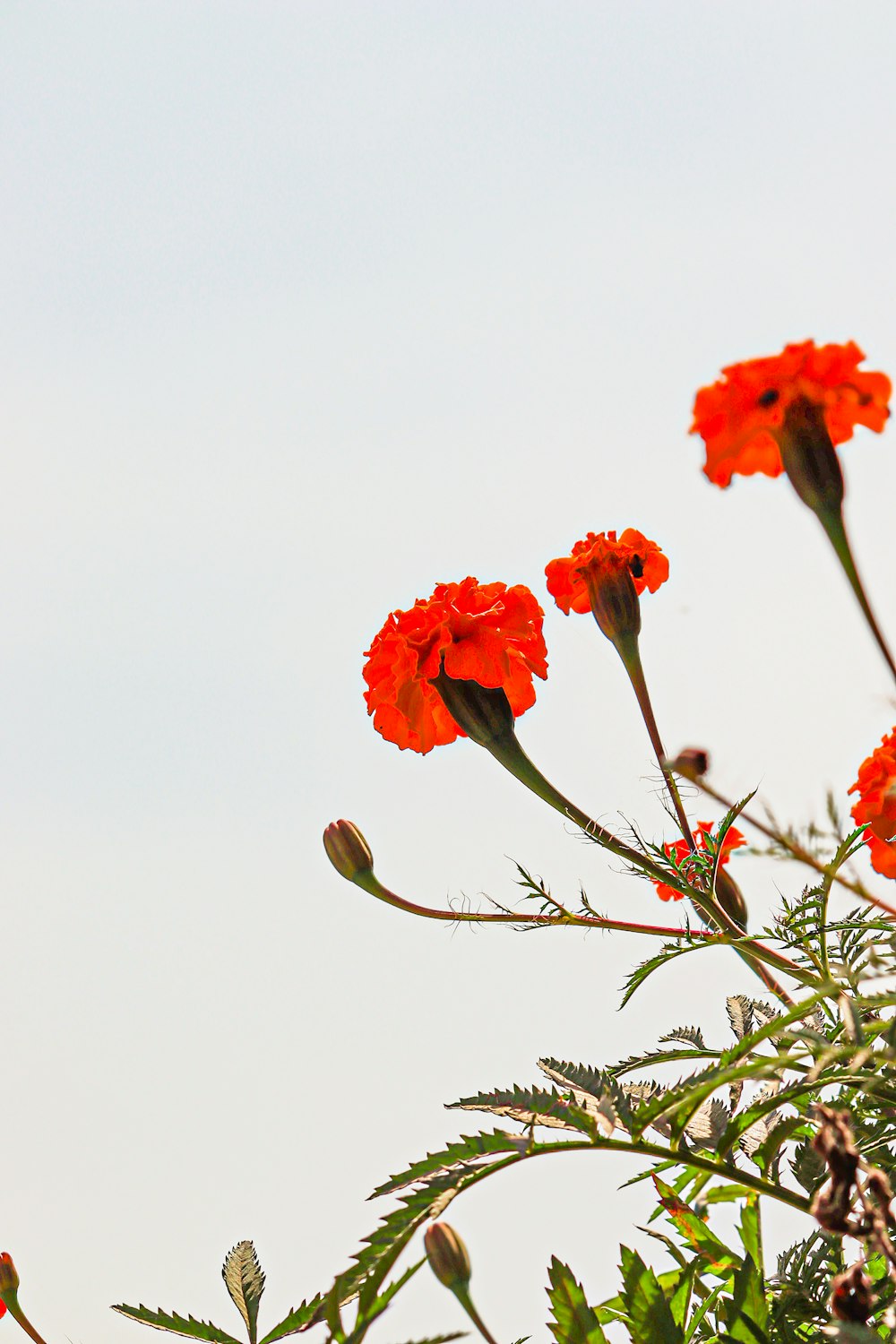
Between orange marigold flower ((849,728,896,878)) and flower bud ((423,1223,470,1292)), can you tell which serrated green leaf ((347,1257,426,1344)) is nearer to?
flower bud ((423,1223,470,1292))

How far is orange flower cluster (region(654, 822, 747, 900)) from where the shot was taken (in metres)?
1.06

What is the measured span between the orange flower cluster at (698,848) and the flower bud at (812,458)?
0.31 meters

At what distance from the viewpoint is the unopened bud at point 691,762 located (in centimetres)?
78

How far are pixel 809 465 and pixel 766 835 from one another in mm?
236

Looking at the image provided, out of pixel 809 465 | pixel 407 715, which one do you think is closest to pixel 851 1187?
pixel 809 465

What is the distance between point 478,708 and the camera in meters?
1.16

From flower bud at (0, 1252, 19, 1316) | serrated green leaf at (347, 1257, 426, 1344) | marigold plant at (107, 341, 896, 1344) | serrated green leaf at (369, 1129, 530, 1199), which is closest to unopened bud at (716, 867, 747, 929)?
marigold plant at (107, 341, 896, 1344)

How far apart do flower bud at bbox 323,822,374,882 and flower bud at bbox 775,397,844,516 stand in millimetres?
642

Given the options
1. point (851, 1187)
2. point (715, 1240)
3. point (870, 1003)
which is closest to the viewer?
point (851, 1187)

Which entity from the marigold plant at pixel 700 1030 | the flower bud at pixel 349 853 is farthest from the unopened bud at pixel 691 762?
the flower bud at pixel 349 853

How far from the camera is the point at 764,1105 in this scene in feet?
2.56

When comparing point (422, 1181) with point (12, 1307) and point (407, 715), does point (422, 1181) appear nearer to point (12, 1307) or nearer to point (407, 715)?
point (407, 715)

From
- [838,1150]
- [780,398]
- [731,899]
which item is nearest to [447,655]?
[731,899]

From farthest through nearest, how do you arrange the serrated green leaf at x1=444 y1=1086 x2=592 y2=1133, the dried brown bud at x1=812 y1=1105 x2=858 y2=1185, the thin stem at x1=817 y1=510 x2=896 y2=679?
the serrated green leaf at x1=444 y1=1086 x2=592 y2=1133 < the thin stem at x1=817 y1=510 x2=896 y2=679 < the dried brown bud at x1=812 y1=1105 x2=858 y2=1185
